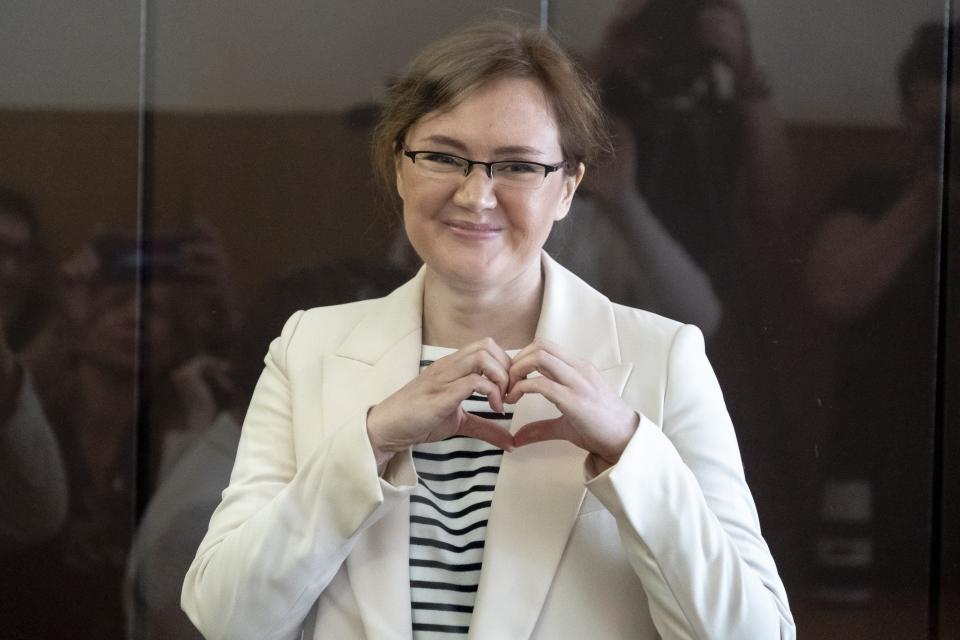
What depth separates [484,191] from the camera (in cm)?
214

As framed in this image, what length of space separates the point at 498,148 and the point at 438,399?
1.52 ft

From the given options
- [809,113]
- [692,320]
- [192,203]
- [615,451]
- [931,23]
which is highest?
[931,23]

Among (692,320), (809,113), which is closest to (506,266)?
(692,320)

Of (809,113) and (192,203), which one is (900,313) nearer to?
(809,113)

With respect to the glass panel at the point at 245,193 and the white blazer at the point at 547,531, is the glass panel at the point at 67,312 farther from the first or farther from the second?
the white blazer at the point at 547,531

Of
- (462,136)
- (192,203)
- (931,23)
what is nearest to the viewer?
(462,136)

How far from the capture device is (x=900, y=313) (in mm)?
2986

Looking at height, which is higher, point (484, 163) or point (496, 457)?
point (484, 163)

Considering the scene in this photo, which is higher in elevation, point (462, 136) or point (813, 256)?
point (462, 136)

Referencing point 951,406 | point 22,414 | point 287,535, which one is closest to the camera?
point 287,535

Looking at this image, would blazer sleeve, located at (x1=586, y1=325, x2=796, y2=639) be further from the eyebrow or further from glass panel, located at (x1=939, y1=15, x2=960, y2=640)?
glass panel, located at (x1=939, y1=15, x2=960, y2=640)

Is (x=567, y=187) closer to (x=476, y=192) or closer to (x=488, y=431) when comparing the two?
(x=476, y=192)

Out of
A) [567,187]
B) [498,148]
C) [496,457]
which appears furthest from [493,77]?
[496,457]

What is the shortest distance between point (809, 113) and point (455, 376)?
1.40 meters
